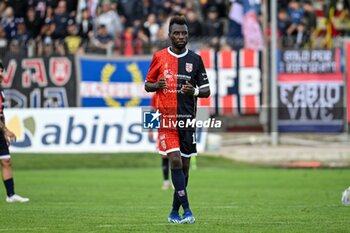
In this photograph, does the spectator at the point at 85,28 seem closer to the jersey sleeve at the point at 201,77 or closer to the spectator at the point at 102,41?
the spectator at the point at 102,41

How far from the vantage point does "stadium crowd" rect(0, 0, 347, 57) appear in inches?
1337

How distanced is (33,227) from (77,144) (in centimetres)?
1762

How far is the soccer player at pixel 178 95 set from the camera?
1409 centimetres

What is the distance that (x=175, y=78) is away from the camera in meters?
14.2

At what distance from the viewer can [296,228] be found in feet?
44.6

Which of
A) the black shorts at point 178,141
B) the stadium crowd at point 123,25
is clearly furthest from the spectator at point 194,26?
the black shorts at point 178,141

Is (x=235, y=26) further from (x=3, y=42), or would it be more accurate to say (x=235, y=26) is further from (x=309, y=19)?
(x=3, y=42)

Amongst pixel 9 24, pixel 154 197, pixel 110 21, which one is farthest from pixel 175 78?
pixel 9 24

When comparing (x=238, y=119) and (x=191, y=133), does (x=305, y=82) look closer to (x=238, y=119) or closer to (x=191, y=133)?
(x=238, y=119)

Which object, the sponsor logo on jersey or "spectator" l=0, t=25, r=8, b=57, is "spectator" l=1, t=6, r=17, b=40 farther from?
the sponsor logo on jersey

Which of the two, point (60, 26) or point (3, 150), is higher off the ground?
point (60, 26)

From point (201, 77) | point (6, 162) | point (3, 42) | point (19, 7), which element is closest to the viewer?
point (201, 77)

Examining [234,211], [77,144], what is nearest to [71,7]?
[77,144]

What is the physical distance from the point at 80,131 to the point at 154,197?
1161 cm
